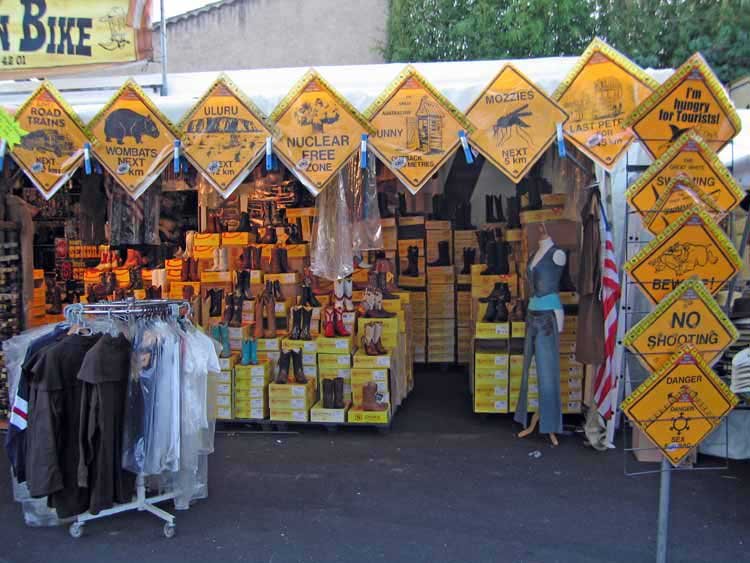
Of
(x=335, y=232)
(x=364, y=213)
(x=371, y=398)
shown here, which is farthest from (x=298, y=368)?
(x=364, y=213)

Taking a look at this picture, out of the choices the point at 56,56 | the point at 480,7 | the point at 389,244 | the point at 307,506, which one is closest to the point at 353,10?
the point at 480,7

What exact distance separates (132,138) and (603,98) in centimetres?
352

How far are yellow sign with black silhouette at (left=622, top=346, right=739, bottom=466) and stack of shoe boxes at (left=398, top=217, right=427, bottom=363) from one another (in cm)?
536

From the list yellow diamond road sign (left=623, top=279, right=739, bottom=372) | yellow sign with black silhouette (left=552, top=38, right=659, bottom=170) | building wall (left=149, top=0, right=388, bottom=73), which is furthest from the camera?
building wall (left=149, top=0, right=388, bottom=73)

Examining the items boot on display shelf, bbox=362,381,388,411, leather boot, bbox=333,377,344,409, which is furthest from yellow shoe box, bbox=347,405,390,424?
leather boot, bbox=333,377,344,409

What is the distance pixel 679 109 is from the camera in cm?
344

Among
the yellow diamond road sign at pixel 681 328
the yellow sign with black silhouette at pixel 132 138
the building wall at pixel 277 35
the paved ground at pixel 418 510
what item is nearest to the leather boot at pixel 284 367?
the paved ground at pixel 418 510

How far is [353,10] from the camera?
13.8 metres

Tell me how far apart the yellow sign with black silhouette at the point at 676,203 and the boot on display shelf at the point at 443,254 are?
5206mm

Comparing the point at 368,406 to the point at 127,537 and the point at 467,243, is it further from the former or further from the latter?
the point at 467,243

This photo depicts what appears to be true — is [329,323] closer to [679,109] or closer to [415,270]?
[415,270]

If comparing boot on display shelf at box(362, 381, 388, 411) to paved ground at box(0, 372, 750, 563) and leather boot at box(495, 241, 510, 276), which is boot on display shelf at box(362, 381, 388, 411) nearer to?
paved ground at box(0, 372, 750, 563)

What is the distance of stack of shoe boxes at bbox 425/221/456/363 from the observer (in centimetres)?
848

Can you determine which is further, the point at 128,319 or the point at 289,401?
the point at 289,401
